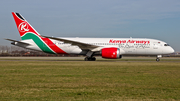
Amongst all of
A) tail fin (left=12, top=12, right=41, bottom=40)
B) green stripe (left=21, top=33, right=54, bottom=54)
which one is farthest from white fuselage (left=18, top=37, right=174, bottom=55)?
tail fin (left=12, top=12, right=41, bottom=40)

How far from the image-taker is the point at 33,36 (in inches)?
1335

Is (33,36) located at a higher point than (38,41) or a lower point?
higher

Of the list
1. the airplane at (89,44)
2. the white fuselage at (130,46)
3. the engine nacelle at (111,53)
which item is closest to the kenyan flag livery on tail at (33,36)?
the airplane at (89,44)

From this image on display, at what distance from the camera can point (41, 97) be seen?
712cm

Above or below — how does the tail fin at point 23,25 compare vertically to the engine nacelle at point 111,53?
above

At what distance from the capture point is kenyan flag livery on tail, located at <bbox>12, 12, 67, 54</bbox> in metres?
33.4

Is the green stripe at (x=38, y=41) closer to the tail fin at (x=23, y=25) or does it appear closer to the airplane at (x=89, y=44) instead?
the airplane at (x=89, y=44)

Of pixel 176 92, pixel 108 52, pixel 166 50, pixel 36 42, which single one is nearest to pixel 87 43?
pixel 108 52

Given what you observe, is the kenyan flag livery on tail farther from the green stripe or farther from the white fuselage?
the white fuselage

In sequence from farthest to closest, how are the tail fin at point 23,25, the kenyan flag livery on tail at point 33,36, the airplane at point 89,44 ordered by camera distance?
the tail fin at point 23,25, the kenyan flag livery on tail at point 33,36, the airplane at point 89,44

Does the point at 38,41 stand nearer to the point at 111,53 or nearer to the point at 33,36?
the point at 33,36

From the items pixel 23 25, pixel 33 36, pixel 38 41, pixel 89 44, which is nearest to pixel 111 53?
pixel 89 44

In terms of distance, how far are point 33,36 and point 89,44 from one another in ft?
29.2

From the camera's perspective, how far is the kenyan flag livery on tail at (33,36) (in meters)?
33.4
